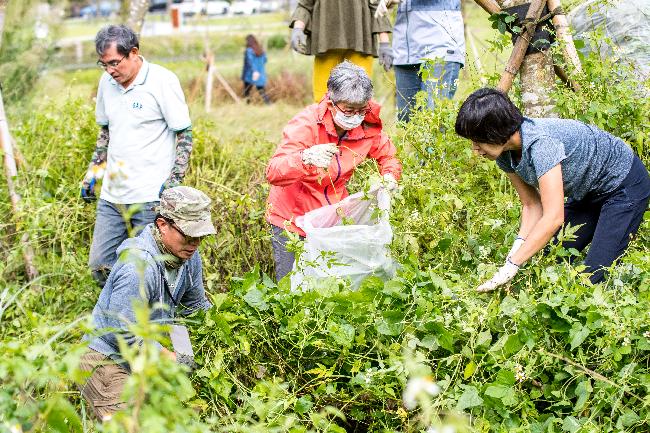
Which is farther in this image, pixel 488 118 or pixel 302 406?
pixel 488 118

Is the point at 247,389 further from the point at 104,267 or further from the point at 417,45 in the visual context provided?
the point at 417,45

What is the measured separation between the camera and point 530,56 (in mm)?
4555

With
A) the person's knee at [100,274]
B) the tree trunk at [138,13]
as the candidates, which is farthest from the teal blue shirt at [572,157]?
the tree trunk at [138,13]

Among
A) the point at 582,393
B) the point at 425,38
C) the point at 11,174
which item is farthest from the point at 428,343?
the point at 11,174

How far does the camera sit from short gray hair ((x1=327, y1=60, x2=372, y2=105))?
12.7 ft

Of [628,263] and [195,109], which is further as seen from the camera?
[195,109]

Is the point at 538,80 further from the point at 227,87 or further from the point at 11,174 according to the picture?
the point at 227,87

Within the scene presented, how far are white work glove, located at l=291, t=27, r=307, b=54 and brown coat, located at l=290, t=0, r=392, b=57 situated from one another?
2.4 inches

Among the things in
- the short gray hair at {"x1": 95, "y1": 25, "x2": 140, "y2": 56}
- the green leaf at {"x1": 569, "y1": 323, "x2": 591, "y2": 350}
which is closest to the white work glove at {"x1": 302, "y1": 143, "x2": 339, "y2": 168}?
the short gray hair at {"x1": 95, "y1": 25, "x2": 140, "y2": 56}

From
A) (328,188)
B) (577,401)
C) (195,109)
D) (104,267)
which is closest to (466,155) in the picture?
(328,188)

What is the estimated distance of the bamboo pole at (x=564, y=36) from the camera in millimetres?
4469

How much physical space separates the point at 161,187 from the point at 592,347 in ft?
7.49

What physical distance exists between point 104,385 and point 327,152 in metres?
1.29

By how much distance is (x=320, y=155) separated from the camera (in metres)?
3.78
